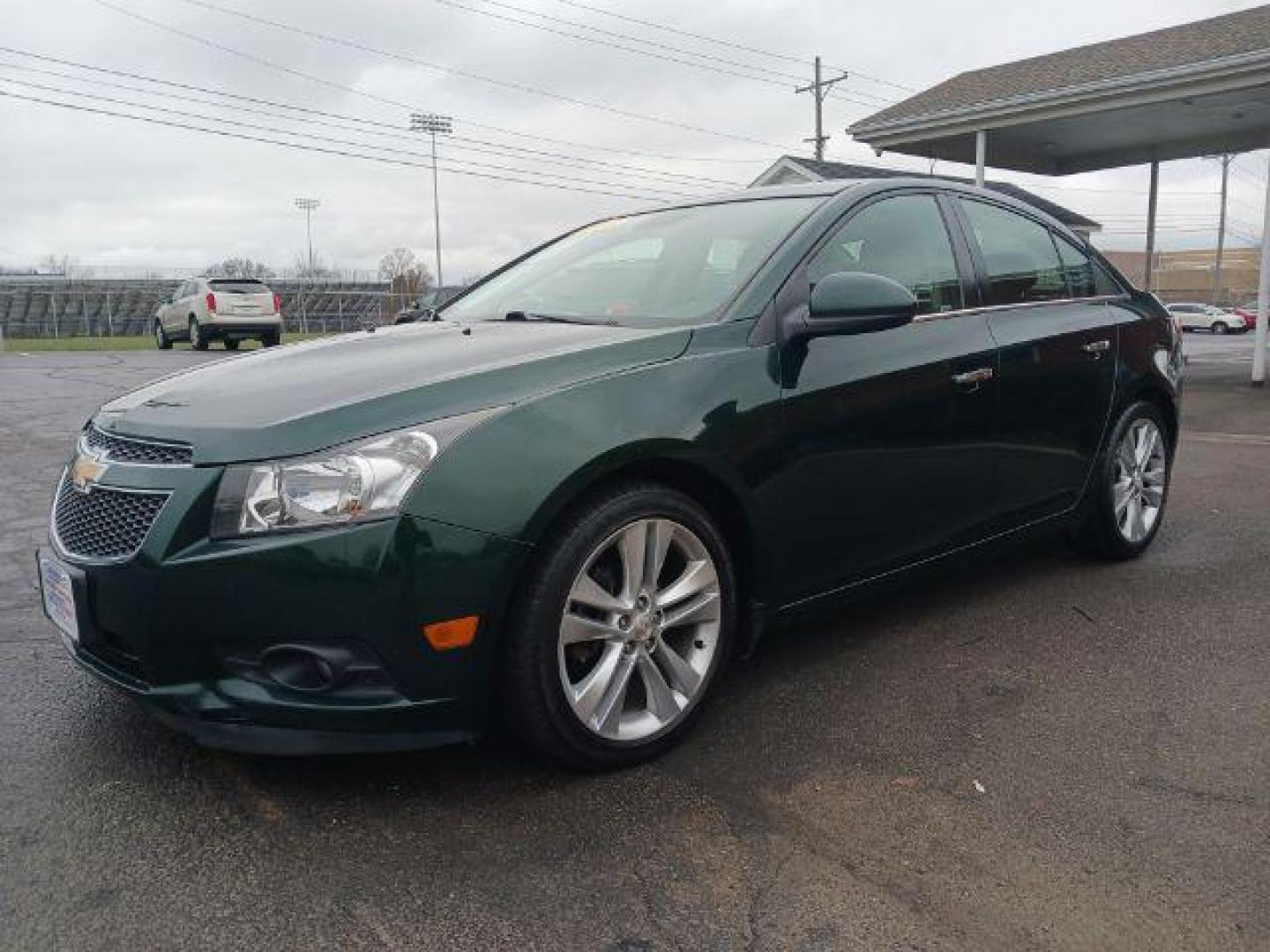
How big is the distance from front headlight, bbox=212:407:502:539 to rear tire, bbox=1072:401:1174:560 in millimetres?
3123

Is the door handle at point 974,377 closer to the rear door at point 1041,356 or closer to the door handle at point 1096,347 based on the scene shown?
the rear door at point 1041,356

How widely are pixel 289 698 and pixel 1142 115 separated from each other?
51.7ft

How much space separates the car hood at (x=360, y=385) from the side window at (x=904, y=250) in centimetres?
78

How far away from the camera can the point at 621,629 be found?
2.64 meters

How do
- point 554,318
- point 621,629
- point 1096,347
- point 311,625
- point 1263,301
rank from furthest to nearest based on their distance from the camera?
point 1263,301
point 1096,347
point 554,318
point 621,629
point 311,625

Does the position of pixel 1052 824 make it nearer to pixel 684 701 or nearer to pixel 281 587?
pixel 684 701

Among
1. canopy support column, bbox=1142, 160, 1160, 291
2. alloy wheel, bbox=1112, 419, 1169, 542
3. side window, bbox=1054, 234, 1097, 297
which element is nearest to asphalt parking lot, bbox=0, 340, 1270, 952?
alloy wheel, bbox=1112, 419, 1169, 542

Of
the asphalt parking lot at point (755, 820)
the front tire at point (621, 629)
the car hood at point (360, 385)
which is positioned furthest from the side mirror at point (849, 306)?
the asphalt parking lot at point (755, 820)

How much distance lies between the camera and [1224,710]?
304cm

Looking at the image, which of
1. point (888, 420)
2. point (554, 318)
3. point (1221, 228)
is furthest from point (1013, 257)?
point (1221, 228)

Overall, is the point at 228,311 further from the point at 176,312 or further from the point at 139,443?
the point at 139,443

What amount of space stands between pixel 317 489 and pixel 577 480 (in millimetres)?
590

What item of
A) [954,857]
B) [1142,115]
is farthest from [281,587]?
[1142,115]

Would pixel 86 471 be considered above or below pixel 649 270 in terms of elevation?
below
